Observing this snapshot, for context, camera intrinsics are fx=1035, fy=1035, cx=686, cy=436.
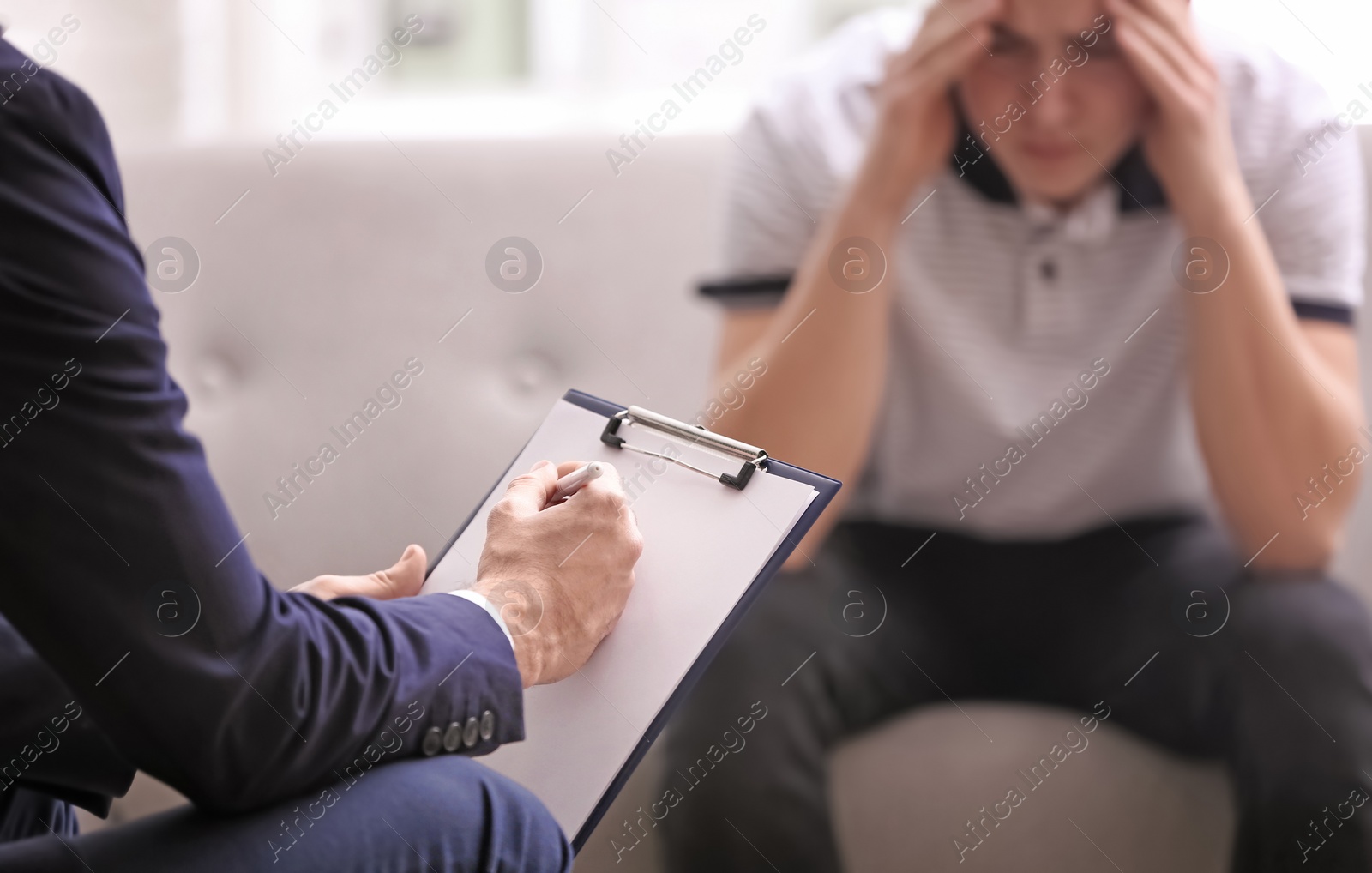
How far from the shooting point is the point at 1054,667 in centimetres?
92

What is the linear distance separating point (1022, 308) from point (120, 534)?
797 mm

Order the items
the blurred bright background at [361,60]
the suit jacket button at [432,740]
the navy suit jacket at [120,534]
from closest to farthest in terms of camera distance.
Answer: the navy suit jacket at [120,534] → the suit jacket button at [432,740] → the blurred bright background at [361,60]

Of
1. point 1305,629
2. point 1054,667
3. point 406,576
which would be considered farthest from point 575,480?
point 1305,629

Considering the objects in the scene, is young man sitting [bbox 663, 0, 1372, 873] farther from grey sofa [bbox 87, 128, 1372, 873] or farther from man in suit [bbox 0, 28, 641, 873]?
man in suit [bbox 0, 28, 641, 873]

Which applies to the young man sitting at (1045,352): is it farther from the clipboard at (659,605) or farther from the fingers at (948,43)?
the clipboard at (659,605)

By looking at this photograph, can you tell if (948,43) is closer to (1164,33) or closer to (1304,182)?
(1164,33)

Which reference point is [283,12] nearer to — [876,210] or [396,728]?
[876,210]

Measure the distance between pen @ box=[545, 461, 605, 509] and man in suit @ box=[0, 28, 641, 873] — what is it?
9 cm

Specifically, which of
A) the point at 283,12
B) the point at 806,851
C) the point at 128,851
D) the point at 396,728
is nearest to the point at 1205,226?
the point at 806,851

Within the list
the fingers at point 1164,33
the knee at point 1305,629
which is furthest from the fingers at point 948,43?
the knee at point 1305,629

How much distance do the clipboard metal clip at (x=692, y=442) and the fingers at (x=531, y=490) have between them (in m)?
0.04

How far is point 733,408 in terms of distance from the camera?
0.99m

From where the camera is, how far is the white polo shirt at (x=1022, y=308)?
962mm

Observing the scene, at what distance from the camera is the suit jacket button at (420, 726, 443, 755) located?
56 cm
